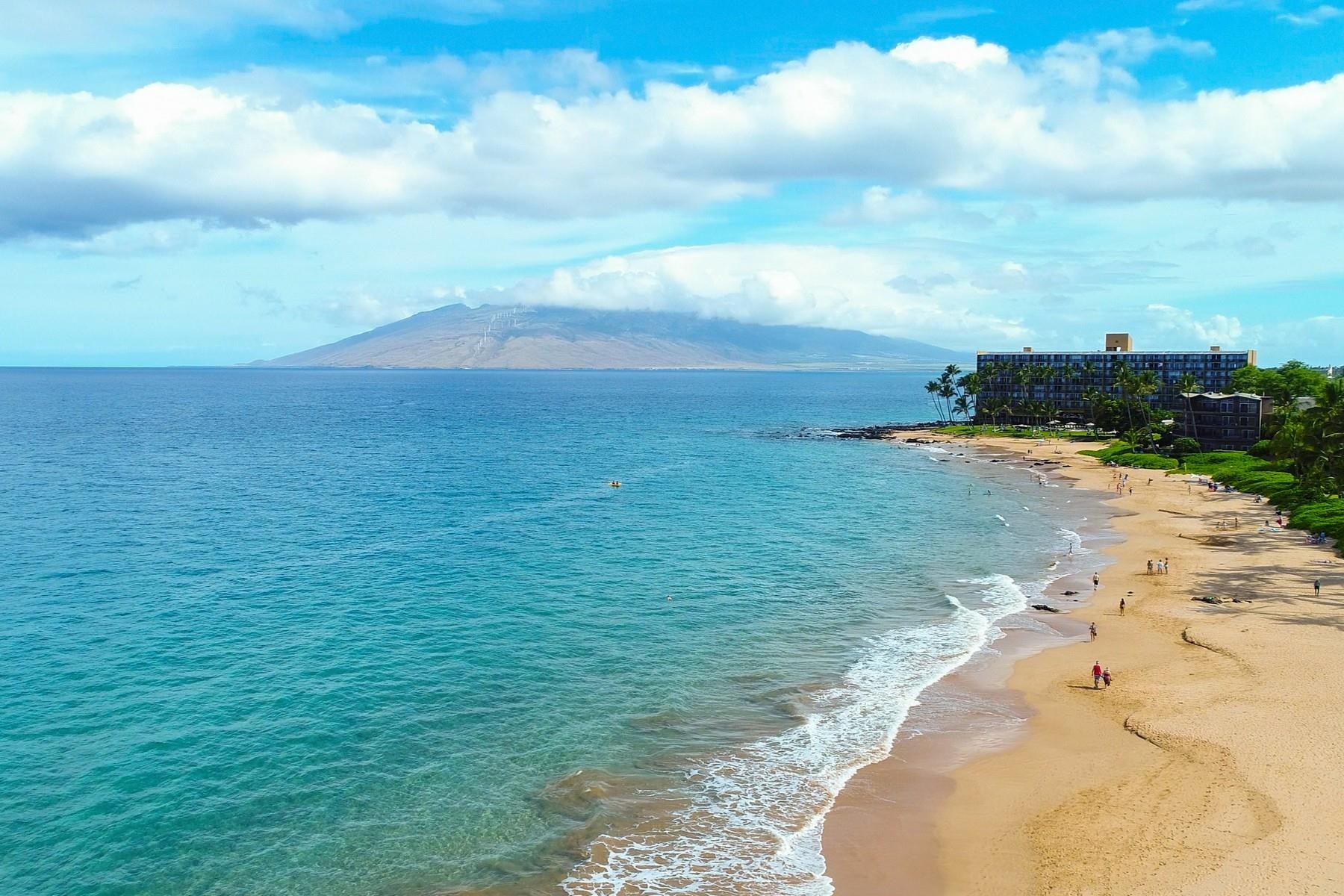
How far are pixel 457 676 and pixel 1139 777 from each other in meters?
30.2

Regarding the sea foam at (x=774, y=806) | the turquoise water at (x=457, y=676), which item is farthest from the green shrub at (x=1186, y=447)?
the sea foam at (x=774, y=806)

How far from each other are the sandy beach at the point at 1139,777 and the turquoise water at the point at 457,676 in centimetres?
298

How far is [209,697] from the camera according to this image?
39.8 meters

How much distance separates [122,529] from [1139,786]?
77.1m

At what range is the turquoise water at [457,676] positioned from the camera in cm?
2892

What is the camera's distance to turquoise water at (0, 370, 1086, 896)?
28.9 m

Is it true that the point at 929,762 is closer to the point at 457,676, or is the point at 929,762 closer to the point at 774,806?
the point at 774,806

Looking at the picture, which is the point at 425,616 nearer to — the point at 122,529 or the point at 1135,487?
the point at 122,529

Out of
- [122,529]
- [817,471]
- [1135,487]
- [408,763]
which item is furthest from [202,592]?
[1135,487]

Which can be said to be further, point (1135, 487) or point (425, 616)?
point (1135, 487)

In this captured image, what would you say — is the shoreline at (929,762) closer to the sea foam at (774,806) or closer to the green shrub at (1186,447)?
the sea foam at (774,806)

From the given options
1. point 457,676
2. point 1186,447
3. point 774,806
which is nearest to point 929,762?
point 774,806

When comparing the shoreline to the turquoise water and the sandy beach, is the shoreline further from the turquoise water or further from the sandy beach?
the turquoise water

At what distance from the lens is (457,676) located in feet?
141
